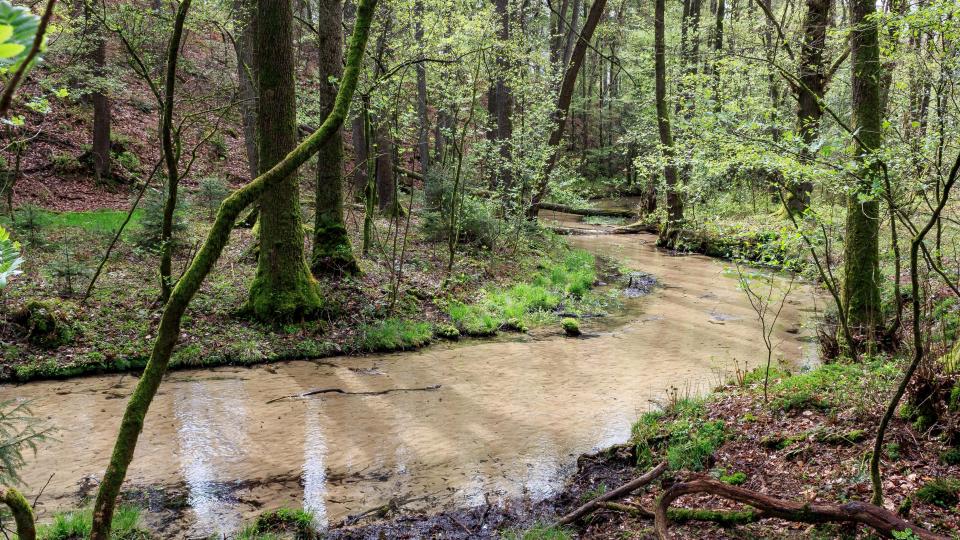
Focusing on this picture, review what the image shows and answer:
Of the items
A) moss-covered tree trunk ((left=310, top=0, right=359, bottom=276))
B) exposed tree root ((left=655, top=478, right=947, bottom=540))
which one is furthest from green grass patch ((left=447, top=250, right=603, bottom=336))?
exposed tree root ((left=655, top=478, right=947, bottom=540))

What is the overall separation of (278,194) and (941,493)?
9.33 meters

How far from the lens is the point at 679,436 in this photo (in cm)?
580

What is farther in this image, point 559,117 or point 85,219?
point 559,117

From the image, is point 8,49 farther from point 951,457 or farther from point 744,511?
point 951,457

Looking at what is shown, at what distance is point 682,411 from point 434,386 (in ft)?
11.9

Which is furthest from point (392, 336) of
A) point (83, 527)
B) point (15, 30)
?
point (15, 30)

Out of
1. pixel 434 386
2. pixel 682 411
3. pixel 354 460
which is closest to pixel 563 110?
pixel 434 386

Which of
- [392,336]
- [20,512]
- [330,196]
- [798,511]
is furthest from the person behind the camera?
[330,196]

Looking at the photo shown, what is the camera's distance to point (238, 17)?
632 inches

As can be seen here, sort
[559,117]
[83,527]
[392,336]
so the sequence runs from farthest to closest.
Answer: [559,117], [392,336], [83,527]

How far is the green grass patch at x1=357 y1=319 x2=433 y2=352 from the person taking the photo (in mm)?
9805

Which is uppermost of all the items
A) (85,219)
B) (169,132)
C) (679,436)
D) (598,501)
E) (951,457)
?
(169,132)

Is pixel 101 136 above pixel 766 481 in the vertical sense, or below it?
above

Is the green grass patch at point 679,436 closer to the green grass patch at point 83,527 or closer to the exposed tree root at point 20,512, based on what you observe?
the green grass patch at point 83,527
